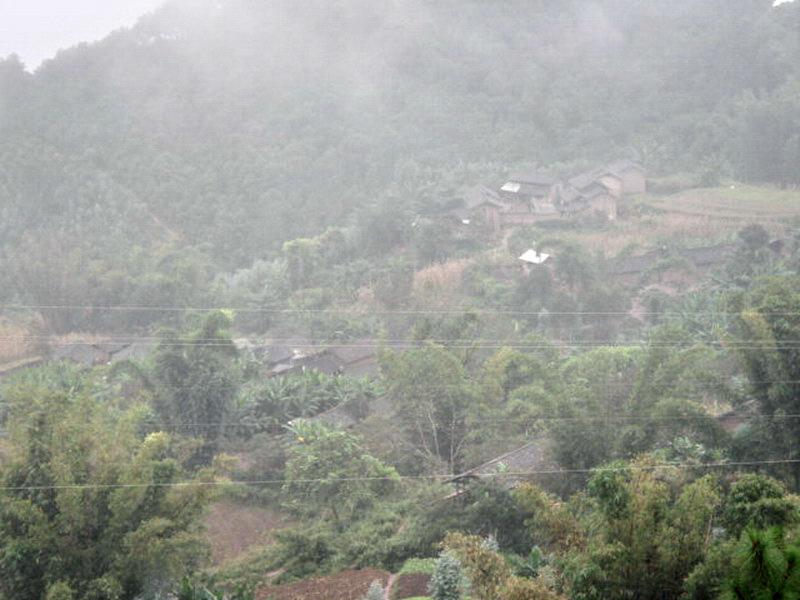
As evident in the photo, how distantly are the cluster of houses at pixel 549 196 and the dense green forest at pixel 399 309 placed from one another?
0.46 meters

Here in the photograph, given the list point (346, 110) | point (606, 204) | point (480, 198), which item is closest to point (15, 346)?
point (480, 198)

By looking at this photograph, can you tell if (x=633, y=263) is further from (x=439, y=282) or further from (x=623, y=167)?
(x=623, y=167)

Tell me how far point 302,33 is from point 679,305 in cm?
4135

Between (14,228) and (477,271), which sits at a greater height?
(14,228)

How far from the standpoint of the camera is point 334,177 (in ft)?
156

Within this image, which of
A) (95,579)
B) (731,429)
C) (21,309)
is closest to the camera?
(95,579)

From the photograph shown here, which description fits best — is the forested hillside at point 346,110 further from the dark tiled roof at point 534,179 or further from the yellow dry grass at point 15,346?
the yellow dry grass at point 15,346

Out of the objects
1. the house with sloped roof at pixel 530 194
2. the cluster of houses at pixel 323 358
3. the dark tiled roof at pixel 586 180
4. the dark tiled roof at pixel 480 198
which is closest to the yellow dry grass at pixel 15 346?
the cluster of houses at pixel 323 358

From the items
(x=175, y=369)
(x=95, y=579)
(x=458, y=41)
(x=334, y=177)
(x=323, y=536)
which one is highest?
(x=458, y=41)

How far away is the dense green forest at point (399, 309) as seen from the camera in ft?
38.5

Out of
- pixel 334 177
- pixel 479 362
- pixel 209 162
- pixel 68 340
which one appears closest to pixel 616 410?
pixel 479 362

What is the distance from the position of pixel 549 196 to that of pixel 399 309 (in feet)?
38.0

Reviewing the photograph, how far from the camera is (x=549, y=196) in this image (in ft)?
120

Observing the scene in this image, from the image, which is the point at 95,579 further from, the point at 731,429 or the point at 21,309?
the point at 21,309
